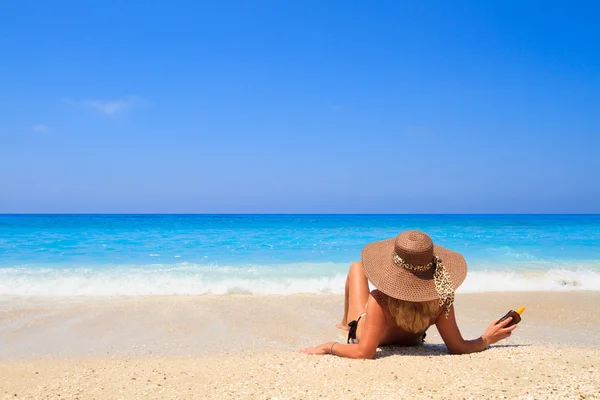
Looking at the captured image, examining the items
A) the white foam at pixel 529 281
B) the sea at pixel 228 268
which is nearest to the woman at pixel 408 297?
the sea at pixel 228 268

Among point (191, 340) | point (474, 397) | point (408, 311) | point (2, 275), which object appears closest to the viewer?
point (474, 397)

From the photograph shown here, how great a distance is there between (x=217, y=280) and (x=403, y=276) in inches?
307

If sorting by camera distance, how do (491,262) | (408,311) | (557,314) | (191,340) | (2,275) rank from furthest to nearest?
(491,262), (2,275), (557,314), (191,340), (408,311)

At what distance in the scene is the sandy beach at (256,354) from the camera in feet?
10.7

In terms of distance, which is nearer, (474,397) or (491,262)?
(474,397)

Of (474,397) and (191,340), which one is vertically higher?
(474,397)

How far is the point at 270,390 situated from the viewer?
10.7 feet

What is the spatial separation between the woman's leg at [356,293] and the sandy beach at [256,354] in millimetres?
466

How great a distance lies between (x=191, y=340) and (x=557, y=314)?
208 inches

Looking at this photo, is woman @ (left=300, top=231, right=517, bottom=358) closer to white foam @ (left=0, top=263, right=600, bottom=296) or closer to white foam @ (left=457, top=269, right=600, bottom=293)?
white foam @ (left=0, top=263, right=600, bottom=296)

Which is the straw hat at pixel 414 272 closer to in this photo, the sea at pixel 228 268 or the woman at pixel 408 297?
the woman at pixel 408 297

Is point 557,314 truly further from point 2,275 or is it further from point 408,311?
point 2,275

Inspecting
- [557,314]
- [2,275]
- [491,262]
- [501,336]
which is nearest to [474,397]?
[501,336]

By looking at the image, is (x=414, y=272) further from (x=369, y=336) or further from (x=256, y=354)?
(x=256, y=354)
